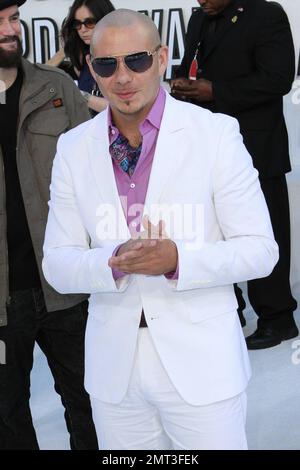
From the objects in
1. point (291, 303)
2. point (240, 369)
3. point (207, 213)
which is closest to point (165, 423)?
point (240, 369)

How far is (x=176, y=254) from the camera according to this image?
2.17m

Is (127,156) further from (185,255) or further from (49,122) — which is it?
(49,122)

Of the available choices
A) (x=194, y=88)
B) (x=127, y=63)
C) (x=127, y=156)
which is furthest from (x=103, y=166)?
(x=194, y=88)

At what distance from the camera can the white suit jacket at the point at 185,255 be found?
2219 millimetres

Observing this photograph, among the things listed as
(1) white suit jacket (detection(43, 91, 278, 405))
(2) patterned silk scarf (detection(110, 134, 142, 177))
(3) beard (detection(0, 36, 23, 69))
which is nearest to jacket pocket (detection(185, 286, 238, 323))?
(1) white suit jacket (detection(43, 91, 278, 405))

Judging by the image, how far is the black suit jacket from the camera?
4.41m

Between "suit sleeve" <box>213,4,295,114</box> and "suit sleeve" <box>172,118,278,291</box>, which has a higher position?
"suit sleeve" <box>172,118,278,291</box>

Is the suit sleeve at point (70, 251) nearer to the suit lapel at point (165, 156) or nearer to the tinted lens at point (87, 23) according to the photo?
the suit lapel at point (165, 156)

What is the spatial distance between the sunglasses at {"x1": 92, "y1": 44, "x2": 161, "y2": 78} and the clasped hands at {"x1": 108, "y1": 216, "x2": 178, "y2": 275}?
425 mm

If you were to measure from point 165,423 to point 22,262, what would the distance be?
0.97 metres

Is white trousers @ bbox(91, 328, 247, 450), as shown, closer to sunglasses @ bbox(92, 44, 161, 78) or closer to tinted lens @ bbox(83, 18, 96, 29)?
sunglasses @ bbox(92, 44, 161, 78)

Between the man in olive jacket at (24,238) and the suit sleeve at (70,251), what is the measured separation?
597 mm

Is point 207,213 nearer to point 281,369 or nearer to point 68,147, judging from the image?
point 68,147

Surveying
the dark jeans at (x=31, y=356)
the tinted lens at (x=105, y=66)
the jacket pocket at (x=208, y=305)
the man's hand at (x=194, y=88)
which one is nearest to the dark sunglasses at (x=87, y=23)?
the man's hand at (x=194, y=88)
